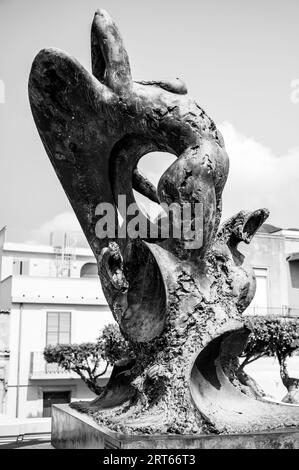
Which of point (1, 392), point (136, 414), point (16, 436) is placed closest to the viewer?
point (136, 414)

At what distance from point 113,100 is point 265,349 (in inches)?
486

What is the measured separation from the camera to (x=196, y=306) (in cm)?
457

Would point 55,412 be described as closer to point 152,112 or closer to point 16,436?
point 152,112

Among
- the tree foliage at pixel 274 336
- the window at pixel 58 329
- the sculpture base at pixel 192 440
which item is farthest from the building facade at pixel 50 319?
the sculpture base at pixel 192 440

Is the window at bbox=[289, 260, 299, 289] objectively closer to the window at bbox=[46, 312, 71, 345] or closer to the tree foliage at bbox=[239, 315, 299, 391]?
the window at bbox=[46, 312, 71, 345]

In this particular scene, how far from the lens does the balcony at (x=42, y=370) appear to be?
2233 cm

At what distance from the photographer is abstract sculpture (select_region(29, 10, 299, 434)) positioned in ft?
14.2

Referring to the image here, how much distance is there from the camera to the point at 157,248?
4730 millimetres

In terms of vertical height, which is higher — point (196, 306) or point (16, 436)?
point (196, 306)

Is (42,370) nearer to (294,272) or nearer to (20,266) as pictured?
(20,266)

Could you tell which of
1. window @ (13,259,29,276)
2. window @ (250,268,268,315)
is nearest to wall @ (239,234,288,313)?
window @ (250,268,268,315)

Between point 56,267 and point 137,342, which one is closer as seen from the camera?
point 137,342
